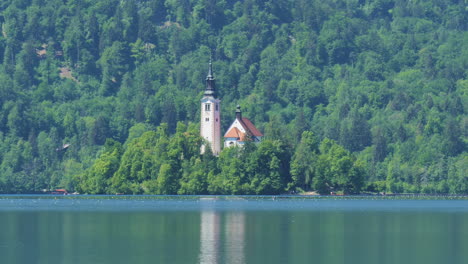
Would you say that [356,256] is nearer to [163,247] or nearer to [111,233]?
[163,247]

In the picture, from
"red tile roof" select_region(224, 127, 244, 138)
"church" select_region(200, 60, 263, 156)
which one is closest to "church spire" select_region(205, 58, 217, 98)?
"church" select_region(200, 60, 263, 156)

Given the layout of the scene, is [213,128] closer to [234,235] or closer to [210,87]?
[210,87]

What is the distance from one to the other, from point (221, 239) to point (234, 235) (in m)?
3.36

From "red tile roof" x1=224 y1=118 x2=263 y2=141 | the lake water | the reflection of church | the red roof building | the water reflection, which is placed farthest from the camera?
"red tile roof" x1=224 y1=118 x2=263 y2=141

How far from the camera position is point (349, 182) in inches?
6166

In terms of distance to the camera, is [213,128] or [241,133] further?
[241,133]

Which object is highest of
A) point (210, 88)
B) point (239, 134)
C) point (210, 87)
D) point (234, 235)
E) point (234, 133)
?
point (210, 87)

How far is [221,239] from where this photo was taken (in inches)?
2987

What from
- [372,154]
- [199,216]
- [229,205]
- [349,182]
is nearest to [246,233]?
[199,216]

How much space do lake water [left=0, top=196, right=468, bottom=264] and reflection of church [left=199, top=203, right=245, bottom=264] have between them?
0.19 feet

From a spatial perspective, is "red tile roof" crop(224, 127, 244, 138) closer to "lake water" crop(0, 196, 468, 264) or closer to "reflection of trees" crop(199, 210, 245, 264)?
"lake water" crop(0, 196, 468, 264)

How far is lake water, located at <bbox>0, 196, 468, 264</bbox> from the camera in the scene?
65125 mm

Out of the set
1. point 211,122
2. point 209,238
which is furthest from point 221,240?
point 211,122

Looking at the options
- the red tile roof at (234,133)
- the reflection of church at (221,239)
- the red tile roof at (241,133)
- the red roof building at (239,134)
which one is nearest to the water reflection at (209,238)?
the reflection of church at (221,239)
